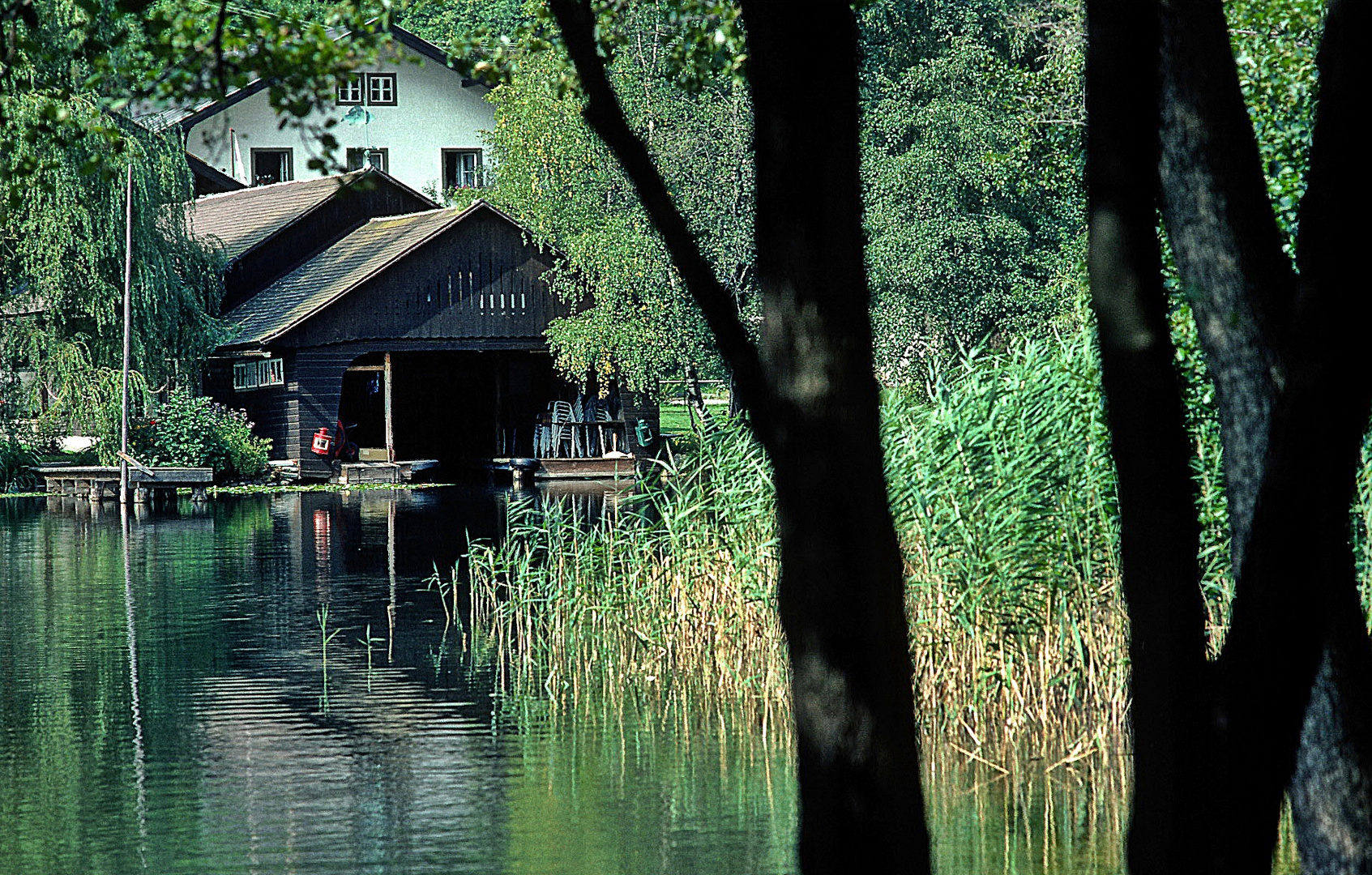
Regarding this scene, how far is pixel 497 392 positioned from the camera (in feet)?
135

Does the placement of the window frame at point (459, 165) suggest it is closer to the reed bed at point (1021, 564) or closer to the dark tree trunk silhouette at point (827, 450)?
the reed bed at point (1021, 564)

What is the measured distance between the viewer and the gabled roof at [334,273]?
37250 millimetres

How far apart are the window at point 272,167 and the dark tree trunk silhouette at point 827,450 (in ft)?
158

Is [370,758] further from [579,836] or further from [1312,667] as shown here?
[1312,667]

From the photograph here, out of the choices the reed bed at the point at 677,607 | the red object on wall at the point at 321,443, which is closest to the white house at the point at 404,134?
the red object on wall at the point at 321,443

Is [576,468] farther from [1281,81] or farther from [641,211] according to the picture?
[1281,81]

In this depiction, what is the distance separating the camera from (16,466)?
35938 millimetres

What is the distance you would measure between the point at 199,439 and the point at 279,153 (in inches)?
659

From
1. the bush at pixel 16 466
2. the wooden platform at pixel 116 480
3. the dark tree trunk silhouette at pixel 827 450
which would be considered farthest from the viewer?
the bush at pixel 16 466

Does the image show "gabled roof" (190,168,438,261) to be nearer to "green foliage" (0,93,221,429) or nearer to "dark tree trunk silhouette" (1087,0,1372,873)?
"green foliage" (0,93,221,429)

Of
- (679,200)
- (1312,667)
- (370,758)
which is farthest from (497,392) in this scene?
(1312,667)

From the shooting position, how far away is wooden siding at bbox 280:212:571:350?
3775 centimetres

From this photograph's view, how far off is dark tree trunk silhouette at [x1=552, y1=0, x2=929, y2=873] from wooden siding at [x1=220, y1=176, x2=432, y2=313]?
121 ft

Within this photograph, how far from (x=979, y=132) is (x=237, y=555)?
19530 millimetres
